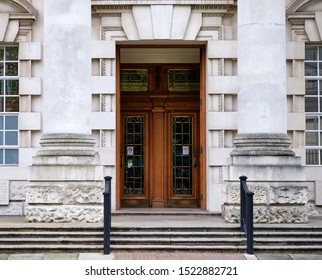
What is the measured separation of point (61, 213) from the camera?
13391 millimetres

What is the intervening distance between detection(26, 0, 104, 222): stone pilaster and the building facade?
23 millimetres

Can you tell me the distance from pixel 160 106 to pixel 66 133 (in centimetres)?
393

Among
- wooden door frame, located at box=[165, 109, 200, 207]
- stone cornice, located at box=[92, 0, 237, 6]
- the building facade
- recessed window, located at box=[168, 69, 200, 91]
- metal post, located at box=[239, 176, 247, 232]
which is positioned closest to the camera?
metal post, located at box=[239, 176, 247, 232]

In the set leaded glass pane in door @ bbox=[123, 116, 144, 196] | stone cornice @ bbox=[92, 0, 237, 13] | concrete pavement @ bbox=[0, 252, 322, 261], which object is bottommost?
concrete pavement @ bbox=[0, 252, 322, 261]

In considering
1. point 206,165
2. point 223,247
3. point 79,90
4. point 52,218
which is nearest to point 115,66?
point 79,90

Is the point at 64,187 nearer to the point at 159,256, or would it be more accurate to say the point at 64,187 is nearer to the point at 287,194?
the point at 159,256

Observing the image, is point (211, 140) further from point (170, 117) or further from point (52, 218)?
point (52, 218)

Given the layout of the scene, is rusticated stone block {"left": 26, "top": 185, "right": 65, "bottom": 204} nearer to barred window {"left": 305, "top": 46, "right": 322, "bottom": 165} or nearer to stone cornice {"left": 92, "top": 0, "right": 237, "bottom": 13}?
stone cornice {"left": 92, "top": 0, "right": 237, "bottom": 13}

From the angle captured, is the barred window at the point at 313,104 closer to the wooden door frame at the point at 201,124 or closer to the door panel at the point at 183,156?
the wooden door frame at the point at 201,124

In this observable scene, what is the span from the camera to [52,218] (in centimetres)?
1338

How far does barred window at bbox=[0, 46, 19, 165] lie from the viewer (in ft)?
52.4

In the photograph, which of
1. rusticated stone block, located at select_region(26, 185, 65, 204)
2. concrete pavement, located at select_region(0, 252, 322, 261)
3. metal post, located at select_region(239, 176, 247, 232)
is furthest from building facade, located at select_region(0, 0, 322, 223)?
concrete pavement, located at select_region(0, 252, 322, 261)

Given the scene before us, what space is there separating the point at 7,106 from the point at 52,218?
12.9 ft

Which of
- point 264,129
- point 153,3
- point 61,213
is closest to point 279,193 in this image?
point 264,129
